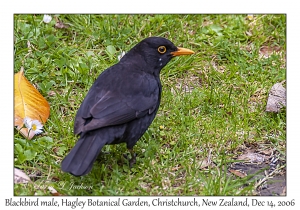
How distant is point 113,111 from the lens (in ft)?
17.9

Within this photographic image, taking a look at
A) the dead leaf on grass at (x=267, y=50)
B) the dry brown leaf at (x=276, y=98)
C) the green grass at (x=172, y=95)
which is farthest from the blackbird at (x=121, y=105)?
the dead leaf on grass at (x=267, y=50)

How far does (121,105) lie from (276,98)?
7.40ft

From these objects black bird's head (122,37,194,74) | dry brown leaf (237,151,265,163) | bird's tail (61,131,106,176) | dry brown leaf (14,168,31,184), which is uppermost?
black bird's head (122,37,194,74)

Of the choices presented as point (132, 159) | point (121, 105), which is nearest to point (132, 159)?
point (132, 159)

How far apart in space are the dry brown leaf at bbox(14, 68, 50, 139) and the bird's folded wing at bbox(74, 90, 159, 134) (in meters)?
1.01

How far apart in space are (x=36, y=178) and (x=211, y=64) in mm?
3125

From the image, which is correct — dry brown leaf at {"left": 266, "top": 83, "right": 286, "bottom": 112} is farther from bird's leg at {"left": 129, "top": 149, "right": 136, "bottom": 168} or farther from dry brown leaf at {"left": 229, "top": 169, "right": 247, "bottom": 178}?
bird's leg at {"left": 129, "top": 149, "right": 136, "bottom": 168}

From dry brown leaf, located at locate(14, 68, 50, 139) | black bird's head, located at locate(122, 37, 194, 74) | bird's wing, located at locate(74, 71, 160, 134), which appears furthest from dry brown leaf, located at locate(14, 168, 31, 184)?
black bird's head, located at locate(122, 37, 194, 74)

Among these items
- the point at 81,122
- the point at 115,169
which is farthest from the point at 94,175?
the point at 81,122

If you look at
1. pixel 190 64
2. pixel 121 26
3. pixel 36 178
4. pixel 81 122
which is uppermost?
pixel 121 26

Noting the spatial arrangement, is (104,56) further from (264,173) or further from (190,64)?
(264,173)

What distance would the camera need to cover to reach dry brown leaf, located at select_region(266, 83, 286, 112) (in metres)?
6.69

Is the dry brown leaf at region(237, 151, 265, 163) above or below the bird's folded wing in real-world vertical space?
below

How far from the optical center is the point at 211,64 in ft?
24.9
